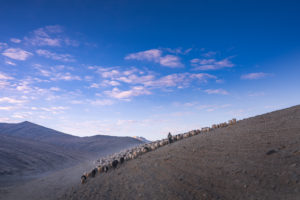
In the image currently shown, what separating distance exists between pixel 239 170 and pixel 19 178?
591 inches

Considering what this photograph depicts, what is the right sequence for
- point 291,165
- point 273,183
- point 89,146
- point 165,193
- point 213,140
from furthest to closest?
point 89,146 → point 213,140 → point 165,193 → point 291,165 → point 273,183

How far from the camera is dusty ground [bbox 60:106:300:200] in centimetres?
500

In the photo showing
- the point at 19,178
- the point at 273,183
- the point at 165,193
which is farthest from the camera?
the point at 19,178

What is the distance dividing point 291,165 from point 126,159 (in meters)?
7.81

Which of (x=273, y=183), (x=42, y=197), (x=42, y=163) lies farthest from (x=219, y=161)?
(x=42, y=163)

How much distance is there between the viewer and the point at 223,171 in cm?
607

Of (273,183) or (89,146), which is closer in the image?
(273,183)

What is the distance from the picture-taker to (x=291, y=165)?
17.4 feet

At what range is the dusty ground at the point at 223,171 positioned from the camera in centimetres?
500

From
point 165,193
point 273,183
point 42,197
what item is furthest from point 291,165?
point 42,197

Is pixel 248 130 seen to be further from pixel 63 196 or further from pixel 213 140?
pixel 63 196

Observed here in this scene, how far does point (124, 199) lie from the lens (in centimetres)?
618

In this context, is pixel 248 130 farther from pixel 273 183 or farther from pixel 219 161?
pixel 273 183

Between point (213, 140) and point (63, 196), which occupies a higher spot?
point (213, 140)
